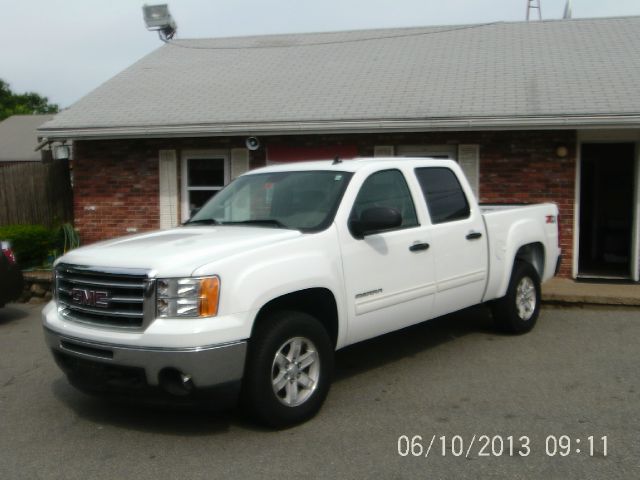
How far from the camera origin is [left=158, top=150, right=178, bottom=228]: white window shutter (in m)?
11.7

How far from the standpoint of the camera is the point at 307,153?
11.2 metres

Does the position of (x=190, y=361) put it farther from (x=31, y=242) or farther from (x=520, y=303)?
(x=31, y=242)

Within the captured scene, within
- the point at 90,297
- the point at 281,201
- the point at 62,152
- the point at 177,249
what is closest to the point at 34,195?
the point at 62,152

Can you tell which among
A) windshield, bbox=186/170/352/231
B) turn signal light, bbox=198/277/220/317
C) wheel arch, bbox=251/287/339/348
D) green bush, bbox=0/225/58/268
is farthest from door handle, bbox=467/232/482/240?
green bush, bbox=0/225/58/268

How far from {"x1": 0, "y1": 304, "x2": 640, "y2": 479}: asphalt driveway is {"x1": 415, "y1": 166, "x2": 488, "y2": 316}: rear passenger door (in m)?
0.66

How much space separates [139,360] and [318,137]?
297 inches

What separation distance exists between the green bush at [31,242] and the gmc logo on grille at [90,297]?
6.93m

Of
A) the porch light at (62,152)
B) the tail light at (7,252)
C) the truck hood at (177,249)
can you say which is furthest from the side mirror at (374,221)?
the porch light at (62,152)

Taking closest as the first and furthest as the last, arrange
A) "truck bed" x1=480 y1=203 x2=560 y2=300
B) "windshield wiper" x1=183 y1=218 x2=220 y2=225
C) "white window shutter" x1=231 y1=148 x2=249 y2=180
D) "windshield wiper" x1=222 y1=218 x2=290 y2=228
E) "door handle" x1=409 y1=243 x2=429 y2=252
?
"windshield wiper" x1=222 y1=218 x2=290 y2=228 → "door handle" x1=409 y1=243 x2=429 y2=252 → "windshield wiper" x1=183 y1=218 x2=220 y2=225 → "truck bed" x1=480 y1=203 x2=560 y2=300 → "white window shutter" x1=231 y1=148 x2=249 y2=180

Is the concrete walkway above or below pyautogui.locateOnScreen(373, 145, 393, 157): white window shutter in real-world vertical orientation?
below

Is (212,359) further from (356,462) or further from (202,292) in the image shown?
(356,462)

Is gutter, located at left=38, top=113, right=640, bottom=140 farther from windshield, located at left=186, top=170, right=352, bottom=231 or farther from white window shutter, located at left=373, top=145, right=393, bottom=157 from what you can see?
windshield, located at left=186, top=170, right=352, bottom=231

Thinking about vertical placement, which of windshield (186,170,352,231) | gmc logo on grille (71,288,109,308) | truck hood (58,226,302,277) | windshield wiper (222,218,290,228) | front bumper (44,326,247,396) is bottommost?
front bumper (44,326,247,396)

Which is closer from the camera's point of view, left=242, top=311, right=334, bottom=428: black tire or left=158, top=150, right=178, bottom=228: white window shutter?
left=242, top=311, right=334, bottom=428: black tire
